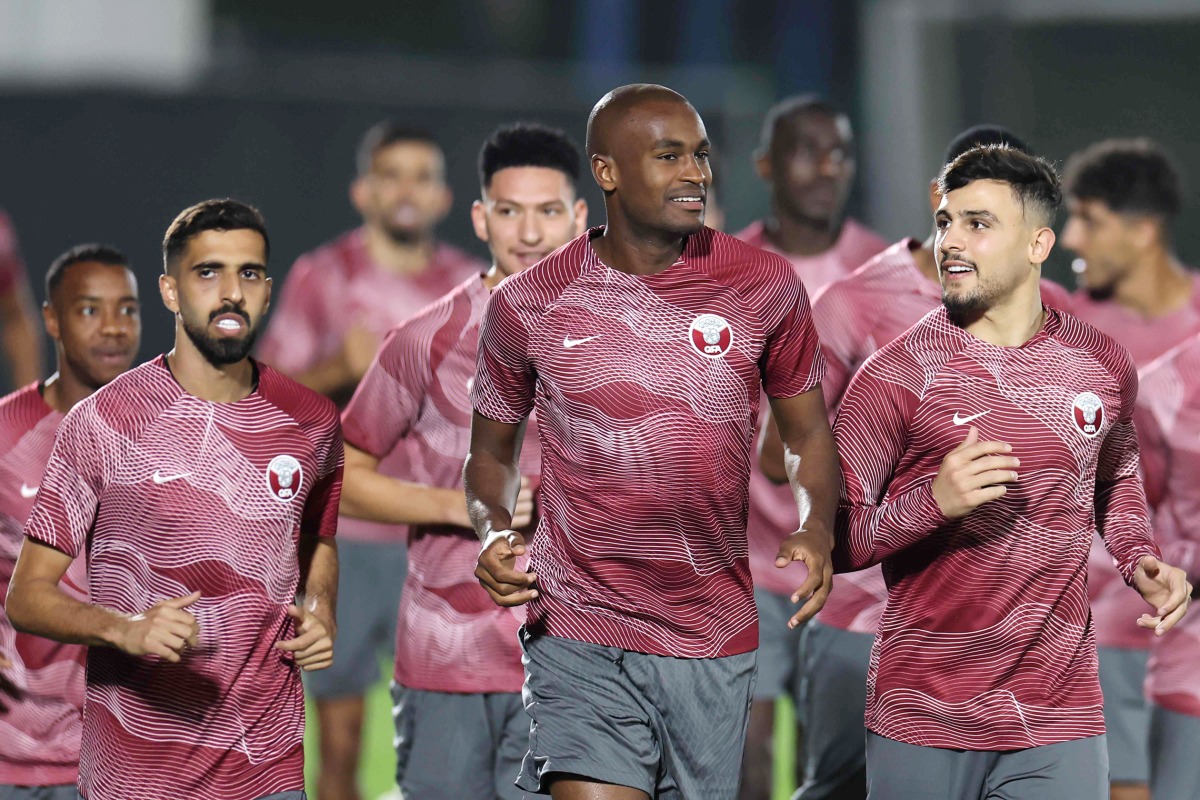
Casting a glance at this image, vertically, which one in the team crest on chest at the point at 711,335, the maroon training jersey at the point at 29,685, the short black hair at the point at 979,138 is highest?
the short black hair at the point at 979,138

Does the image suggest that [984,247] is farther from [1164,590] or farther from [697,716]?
[697,716]

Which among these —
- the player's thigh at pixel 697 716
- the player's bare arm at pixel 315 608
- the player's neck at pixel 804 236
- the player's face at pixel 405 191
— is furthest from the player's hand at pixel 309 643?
the player's face at pixel 405 191

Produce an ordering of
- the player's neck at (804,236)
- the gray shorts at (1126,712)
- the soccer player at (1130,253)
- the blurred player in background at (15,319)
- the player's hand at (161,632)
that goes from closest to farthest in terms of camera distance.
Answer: the player's hand at (161,632) → the gray shorts at (1126,712) → the soccer player at (1130,253) → the player's neck at (804,236) → the blurred player in background at (15,319)

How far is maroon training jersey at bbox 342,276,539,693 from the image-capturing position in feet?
18.4

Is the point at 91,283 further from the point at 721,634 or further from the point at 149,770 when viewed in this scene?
the point at 721,634

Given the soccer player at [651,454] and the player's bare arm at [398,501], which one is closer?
the soccer player at [651,454]

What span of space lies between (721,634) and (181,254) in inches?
65.9

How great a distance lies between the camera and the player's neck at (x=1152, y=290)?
7.20m

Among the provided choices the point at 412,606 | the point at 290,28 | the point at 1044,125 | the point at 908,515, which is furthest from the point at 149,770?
the point at 290,28

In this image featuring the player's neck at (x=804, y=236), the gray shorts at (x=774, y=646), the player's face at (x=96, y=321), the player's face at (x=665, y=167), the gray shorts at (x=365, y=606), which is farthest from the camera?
the gray shorts at (x=365, y=606)

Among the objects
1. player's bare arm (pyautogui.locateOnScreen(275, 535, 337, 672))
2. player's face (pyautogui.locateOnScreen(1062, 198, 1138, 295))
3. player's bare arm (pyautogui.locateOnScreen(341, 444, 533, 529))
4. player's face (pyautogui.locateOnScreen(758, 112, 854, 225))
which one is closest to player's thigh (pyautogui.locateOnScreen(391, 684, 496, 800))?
player's bare arm (pyautogui.locateOnScreen(341, 444, 533, 529))

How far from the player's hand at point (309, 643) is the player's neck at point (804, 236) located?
323 cm

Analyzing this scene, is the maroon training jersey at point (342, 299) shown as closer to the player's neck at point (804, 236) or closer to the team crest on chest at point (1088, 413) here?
the player's neck at point (804, 236)

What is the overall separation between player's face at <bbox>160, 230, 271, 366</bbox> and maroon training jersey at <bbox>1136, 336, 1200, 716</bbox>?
275cm
